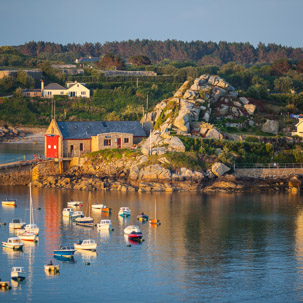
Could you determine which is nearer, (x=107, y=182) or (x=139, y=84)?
(x=107, y=182)

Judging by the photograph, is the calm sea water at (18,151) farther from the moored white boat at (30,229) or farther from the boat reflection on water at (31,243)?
the boat reflection on water at (31,243)

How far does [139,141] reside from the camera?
86.8 meters

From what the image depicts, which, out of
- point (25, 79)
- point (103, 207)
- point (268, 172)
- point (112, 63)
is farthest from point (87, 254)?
point (112, 63)

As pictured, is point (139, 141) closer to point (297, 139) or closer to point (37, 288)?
point (297, 139)

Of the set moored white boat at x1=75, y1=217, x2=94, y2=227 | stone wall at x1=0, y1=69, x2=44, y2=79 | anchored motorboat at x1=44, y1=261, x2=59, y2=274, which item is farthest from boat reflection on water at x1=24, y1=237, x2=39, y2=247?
stone wall at x1=0, y1=69, x2=44, y2=79

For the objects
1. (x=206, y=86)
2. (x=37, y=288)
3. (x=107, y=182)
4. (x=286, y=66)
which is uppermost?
(x=286, y=66)

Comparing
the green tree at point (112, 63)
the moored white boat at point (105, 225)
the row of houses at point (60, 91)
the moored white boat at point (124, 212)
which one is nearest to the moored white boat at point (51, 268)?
the moored white boat at point (105, 225)

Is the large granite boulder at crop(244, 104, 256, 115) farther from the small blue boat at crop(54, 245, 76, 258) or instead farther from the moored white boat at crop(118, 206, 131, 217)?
the small blue boat at crop(54, 245, 76, 258)

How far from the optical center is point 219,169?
253 ft

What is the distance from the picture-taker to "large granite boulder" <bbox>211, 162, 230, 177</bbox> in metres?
77.0

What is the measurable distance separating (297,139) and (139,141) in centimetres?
1950

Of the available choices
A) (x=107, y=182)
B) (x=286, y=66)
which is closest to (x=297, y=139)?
(x=107, y=182)

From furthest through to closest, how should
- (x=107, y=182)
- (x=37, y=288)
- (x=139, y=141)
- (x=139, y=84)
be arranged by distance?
(x=139, y=84), (x=139, y=141), (x=107, y=182), (x=37, y=288)

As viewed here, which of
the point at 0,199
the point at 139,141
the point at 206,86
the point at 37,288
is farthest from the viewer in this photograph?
the point at 206,86
